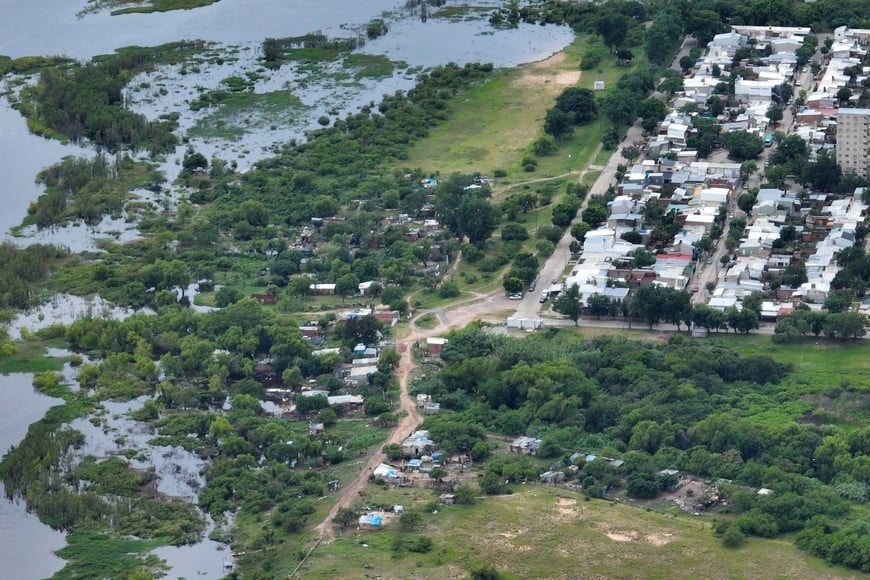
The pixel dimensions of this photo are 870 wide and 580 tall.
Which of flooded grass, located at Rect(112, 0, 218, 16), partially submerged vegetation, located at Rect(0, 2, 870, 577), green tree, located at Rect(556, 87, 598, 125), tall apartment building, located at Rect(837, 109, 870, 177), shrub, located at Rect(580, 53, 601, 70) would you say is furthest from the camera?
flooded grass, located at Rect(112, 0, 218, 16)

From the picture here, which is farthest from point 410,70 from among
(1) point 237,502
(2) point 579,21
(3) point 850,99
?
(1) point 237,502

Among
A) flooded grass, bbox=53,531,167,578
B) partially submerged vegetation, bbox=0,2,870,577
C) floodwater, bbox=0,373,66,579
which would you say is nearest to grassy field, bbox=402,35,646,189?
partially submerged vegetation, bbox=0,2,870,577

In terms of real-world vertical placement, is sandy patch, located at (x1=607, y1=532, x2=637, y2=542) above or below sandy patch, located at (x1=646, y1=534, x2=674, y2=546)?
above

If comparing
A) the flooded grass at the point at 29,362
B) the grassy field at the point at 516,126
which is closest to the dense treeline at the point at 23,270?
the flooded grass at the point at 29,362

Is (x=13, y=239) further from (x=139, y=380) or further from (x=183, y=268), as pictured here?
(x=139, y=380)

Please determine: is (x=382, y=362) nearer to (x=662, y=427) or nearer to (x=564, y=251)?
(x=662, y=427)

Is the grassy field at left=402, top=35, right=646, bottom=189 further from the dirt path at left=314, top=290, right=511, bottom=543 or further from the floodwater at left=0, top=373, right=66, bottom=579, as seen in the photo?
the floodwater at left=0, top=373, right=66, bottom=579
